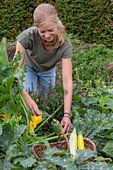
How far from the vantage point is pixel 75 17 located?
214 inches

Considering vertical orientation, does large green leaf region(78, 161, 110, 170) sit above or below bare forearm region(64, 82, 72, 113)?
below

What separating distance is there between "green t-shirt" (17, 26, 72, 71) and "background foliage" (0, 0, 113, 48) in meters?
3.24

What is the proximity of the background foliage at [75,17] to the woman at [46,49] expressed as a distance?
10.5ft

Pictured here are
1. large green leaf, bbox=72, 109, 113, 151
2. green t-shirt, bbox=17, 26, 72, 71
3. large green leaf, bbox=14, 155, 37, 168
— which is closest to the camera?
large green leaf, bbox=14, 155, 37, 168

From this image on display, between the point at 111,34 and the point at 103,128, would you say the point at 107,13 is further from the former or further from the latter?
the point at 103,128

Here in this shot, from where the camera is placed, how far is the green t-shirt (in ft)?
6.01

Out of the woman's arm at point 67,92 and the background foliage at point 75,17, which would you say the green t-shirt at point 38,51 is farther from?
the background foliage at point 75,17

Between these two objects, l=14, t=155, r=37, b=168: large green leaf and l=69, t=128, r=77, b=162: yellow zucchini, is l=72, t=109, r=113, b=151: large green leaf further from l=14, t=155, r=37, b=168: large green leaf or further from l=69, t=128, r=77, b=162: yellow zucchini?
l=14, t=155, r=37, b=168: large green leaf

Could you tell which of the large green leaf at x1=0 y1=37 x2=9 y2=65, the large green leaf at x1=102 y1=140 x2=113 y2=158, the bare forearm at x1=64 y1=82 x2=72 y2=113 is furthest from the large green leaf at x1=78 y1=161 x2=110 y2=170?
the large green leaf at x1=0 y1=37 x2=9 y2=65

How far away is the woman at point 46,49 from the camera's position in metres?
1.51

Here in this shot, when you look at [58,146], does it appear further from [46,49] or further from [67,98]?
[46,49]

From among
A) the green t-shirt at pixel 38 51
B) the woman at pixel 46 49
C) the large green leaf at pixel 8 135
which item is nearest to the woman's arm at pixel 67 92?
the woman at pixel 46 49

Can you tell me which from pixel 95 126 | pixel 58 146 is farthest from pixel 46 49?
Answer: pixel 58 146

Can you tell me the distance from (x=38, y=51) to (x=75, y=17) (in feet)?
12.4
